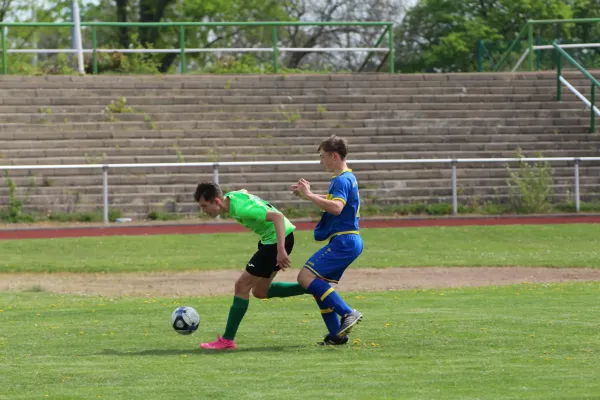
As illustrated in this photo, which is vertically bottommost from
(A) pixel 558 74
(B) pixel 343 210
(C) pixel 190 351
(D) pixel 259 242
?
(C) pixel 190 351

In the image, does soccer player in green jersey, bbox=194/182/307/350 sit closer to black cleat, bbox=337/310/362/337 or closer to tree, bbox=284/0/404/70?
black cleat, bbox=337/310/362/337

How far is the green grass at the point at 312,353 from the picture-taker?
7.09 meters

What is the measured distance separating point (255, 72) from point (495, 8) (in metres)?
27.5

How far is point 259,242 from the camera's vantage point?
9141 mm

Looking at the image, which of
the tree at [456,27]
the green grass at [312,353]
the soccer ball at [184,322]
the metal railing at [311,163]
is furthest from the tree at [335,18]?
the soccer ball at [184,322]

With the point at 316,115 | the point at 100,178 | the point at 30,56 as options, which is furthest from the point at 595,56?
the point at 30,56

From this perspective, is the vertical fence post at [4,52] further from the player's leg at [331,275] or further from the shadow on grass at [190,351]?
the player's leg at [331,275]

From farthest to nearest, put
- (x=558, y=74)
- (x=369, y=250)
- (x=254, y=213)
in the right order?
(x=558, y=74)
(x=369, y=250)
(x=254, y=213)

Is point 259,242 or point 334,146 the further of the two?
point 259,242

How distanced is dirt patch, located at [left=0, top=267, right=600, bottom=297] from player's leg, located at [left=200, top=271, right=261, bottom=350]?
5733mm

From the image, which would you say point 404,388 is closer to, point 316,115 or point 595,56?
point 316,115

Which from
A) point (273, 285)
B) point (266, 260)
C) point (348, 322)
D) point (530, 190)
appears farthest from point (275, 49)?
point (348, 322)

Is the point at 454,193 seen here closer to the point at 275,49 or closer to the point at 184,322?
the point at 275,49

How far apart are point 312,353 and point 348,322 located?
1.46 ft
